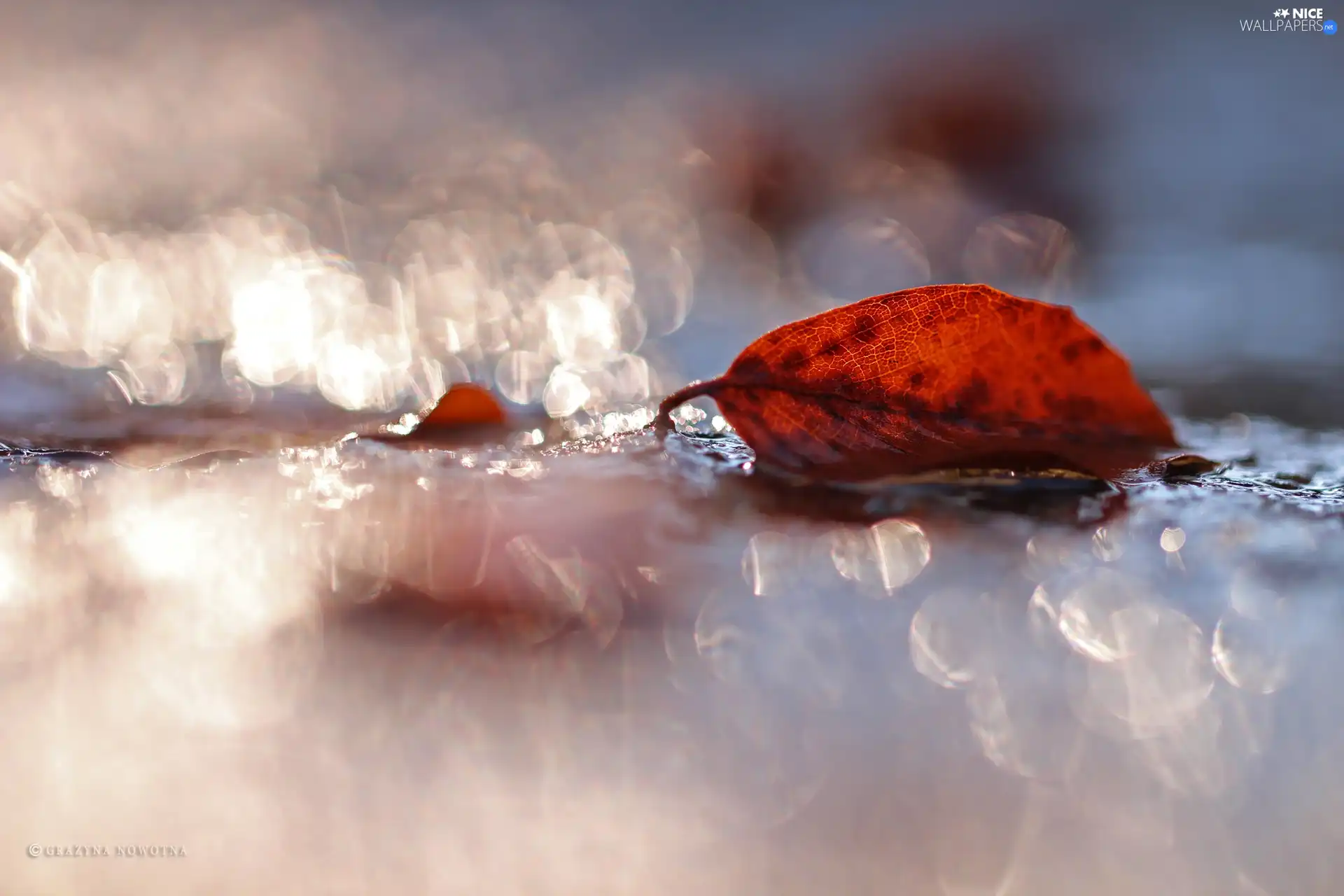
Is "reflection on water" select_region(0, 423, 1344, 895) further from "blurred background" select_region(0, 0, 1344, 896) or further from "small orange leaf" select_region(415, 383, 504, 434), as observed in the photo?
"small orange leaf" select_region(415, 383, 504, 434)

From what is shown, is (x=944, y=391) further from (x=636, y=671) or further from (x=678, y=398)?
(x=636, y=671)

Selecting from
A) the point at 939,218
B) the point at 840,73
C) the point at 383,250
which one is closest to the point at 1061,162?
the point at 939,218

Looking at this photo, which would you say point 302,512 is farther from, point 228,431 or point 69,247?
point 69,247

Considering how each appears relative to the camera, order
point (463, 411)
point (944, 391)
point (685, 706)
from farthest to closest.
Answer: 1. point (463, 411)
2. point (944, 391)
3. point (685, 706)

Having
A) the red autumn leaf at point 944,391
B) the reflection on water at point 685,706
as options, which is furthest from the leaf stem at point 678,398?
the reflection on water at point 685,706

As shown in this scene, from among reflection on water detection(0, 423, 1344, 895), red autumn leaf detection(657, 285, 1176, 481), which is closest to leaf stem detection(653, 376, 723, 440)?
red autumn leaf detection(657, 285, 1176, 481)

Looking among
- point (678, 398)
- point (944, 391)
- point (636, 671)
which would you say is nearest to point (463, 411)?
point (678, 398)

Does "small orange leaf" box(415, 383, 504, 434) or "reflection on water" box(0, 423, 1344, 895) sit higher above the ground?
"small orange leaf" box(415, 383, 504, 434)
